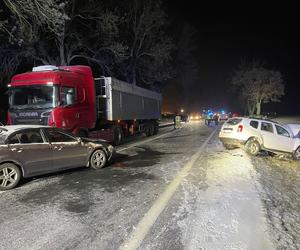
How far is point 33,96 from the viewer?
13.3 metres

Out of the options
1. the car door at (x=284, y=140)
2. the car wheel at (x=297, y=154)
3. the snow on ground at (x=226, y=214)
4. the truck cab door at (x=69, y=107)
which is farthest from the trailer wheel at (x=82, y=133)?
the car wheel at (x=297, y=154)

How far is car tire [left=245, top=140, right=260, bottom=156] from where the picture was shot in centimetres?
1412

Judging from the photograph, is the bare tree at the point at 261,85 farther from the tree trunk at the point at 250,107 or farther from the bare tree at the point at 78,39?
the bare tree at the point at 78,39

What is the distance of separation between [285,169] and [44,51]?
68.9ft

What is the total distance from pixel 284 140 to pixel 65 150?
8601 mm

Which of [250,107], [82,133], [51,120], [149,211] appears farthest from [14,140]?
[250,107]

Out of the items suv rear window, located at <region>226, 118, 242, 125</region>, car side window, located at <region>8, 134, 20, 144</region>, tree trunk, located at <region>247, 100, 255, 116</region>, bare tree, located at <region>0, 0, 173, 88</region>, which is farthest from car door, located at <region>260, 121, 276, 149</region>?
tree trunk, located at <region>247, 100, 255, 116</region>

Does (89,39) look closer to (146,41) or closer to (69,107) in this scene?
(146,41)

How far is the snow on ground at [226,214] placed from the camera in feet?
16.0

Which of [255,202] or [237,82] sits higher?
[237,82]

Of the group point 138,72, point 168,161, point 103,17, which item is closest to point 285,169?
point 168,161

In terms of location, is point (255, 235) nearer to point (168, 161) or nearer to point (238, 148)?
point (168, 161)

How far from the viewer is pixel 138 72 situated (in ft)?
135

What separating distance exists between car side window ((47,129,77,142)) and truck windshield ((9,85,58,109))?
11.0ft
